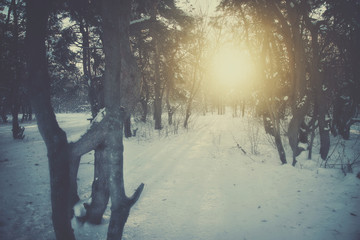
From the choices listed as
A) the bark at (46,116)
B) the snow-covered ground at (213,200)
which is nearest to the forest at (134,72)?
the bark at (46,116)

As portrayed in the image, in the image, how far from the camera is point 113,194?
6.98 ft

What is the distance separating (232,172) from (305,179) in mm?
1851

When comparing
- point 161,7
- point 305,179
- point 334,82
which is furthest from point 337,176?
point 161,7

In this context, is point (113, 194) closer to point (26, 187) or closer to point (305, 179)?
point (26, 187)

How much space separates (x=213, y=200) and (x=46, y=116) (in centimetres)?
348

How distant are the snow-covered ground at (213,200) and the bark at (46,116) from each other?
1.09 feet

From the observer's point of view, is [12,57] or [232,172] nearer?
[232,172]

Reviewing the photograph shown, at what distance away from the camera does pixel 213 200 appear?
12.5ft

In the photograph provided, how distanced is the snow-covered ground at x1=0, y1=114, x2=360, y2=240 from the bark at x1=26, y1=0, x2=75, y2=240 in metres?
0.33

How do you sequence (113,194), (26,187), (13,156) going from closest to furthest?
1. (113,194)
2. (26,187)
3. (13,156)

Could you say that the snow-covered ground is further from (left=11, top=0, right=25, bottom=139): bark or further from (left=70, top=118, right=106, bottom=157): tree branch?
(left=11, top=0, right=25, bottom=139): bark

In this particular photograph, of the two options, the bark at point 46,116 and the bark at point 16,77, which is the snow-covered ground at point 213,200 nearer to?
the bark at point 46,116

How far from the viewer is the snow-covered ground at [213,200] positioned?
285cm

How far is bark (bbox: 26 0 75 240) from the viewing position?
185 cm
